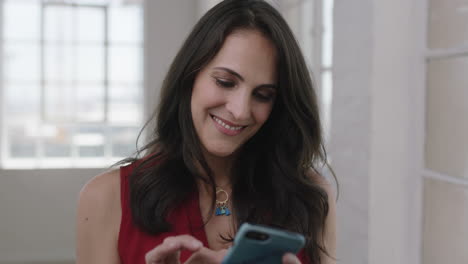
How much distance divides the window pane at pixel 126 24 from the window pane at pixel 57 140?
1.00 m

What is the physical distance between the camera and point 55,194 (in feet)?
16.5

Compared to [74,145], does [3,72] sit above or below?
above

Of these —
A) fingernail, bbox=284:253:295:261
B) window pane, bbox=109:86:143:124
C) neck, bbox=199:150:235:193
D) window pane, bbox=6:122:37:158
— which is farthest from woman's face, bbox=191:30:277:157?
window pane, bbox=6:122:37:158

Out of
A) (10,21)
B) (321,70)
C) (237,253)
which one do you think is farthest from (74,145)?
(237,253)

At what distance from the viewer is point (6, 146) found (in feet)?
16.5

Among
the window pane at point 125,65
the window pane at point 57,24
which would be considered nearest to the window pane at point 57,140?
the window pane at point 125,65

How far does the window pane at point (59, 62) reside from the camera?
16.6 ft

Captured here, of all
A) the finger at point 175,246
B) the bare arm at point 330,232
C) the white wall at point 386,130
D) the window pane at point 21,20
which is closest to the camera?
the finger at point 175,246

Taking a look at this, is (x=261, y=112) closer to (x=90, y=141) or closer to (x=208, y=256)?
(x=208, y=256)

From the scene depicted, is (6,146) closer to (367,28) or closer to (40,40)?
(40,40)

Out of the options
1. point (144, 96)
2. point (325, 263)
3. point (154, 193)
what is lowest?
point (325, 263)

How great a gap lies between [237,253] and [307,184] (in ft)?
2.80

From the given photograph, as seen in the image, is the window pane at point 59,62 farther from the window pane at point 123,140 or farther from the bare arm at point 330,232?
the bare arm at point 330,232

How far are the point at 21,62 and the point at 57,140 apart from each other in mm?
803
